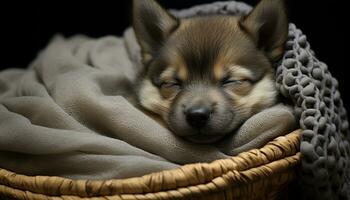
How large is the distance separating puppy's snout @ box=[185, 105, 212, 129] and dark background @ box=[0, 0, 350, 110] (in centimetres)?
103

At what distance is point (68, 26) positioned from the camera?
2652mm

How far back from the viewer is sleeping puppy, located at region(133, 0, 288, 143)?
154 centimetres

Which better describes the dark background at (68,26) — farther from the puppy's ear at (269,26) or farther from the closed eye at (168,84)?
the closed eye at (168,84)

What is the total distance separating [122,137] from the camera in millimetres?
1539

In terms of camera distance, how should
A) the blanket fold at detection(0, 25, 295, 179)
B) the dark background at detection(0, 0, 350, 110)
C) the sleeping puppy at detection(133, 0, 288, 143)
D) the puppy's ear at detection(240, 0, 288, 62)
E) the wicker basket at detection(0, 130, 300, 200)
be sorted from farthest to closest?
1. the dark background at detection(0, 0, 350, 110)
2. the puppy's ear at detection(240, 0, 288, 62)
3. the sleeping puppy at detection(133, 0, 288, 143)
4. the blanket fold at detection(0, 25, 295, 179)
5. the wicker basket at detection(0, 130, 300, 200)

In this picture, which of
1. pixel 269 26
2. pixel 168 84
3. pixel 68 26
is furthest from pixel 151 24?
pixel 68 26

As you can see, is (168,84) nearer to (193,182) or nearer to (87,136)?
(87,136)

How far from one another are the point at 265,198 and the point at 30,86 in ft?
3.08

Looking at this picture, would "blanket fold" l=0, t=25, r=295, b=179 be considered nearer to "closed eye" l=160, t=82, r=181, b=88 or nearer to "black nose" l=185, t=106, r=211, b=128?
"black nose" l=185, t=106, r=211, b=128

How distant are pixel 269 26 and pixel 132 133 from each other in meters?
0.64

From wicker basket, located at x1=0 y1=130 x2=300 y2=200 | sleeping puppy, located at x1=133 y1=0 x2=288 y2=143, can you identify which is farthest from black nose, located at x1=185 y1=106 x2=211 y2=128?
wicker basket, located at x1=0 y1=130 x2=300 y2=200

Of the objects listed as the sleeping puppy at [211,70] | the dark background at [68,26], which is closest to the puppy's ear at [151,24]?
the sleeping puppy at [211,70]

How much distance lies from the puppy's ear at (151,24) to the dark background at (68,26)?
627 mm

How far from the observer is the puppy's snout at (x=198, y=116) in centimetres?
150
